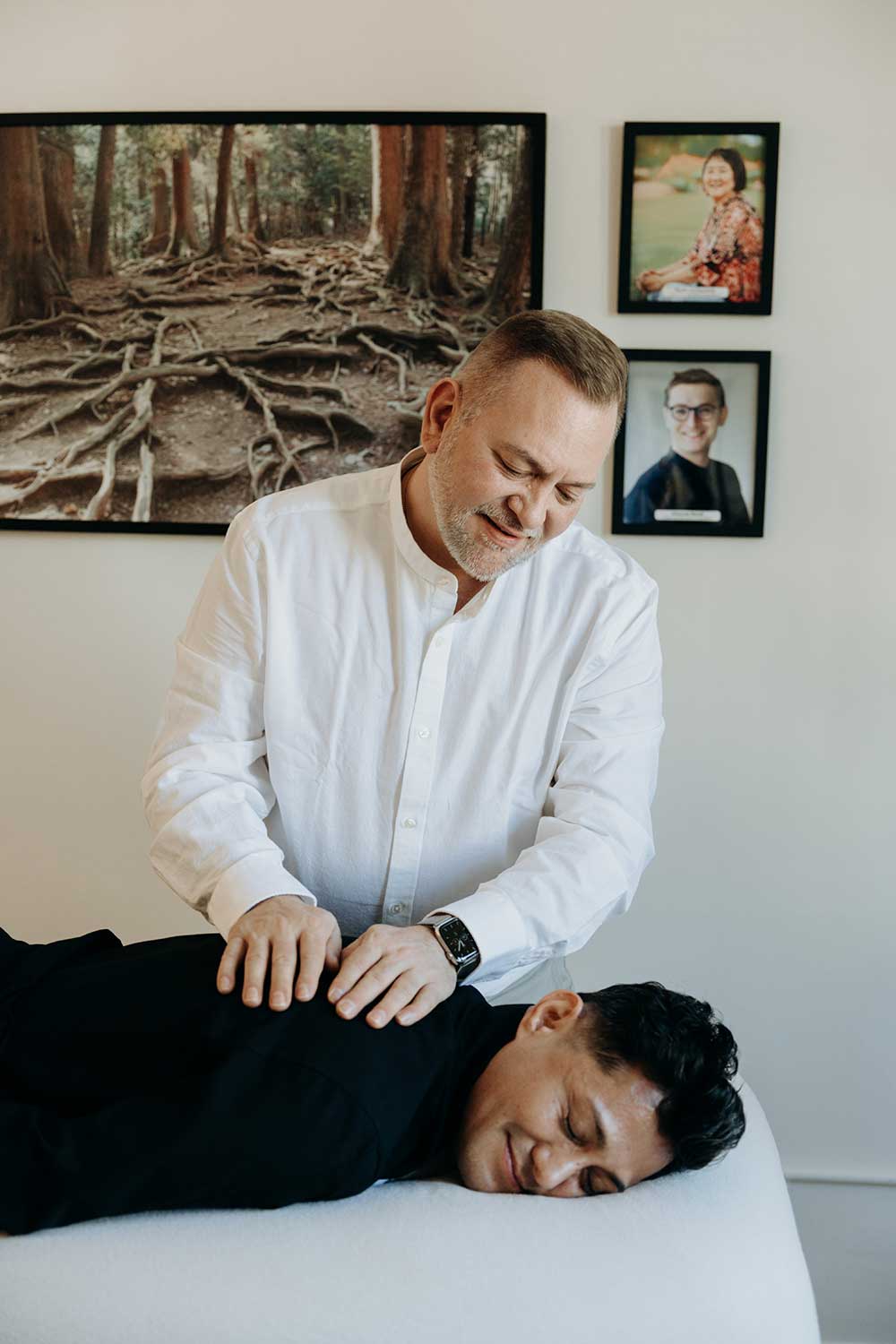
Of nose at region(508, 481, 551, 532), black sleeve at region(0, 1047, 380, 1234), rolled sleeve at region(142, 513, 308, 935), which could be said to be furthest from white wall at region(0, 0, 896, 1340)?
black sleeve at region(0, 1047, 380, 1234)

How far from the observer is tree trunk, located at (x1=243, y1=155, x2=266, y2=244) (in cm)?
254

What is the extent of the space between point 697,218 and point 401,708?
1286mm

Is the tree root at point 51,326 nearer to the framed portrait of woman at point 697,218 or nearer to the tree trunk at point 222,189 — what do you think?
the tree trunk at point 222,189

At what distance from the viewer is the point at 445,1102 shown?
1.49m

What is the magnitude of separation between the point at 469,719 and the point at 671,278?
114 centimetres

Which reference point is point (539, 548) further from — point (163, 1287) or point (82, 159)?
point (82, 159)

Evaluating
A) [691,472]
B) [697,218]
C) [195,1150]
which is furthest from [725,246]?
[195,1150]

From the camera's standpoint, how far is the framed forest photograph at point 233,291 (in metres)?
2.51

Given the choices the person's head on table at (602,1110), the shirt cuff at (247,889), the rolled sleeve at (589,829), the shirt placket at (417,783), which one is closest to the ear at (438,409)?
the shirt placket at (417,783)

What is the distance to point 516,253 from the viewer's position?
2.51 metres

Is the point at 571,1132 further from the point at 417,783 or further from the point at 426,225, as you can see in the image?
the point at 426,225

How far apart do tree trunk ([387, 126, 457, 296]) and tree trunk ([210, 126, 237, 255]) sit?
0.37m

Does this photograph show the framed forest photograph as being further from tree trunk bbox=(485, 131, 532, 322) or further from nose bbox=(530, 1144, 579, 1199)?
nose bbox=(530, 1144, 579, 1199)

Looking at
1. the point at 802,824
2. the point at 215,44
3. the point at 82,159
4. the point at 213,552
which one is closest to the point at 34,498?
the point at 213,552
